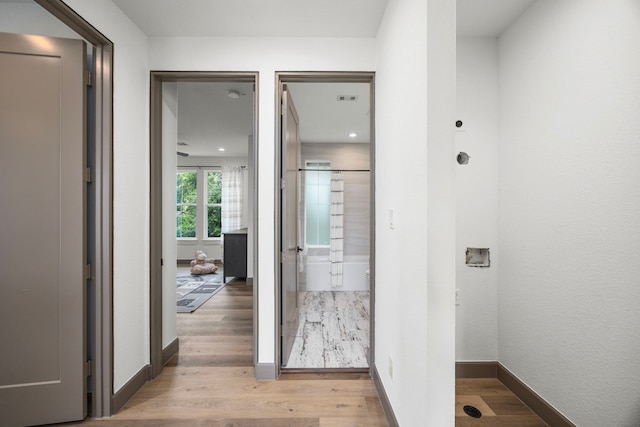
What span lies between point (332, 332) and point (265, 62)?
2669 millimetres

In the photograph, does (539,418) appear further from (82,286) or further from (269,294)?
(82,286)

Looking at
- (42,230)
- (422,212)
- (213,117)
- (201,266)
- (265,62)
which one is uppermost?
(213,117)

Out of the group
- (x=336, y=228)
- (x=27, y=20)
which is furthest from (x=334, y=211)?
(x=27, y=20)

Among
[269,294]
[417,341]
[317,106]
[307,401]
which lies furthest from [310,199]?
[417,341]

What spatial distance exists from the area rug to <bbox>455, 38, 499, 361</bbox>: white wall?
3.26m

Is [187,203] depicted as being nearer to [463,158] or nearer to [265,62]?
[265,62]

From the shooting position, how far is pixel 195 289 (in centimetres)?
467

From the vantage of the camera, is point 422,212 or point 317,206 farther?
point 317,206

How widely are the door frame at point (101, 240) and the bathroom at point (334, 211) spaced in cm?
187

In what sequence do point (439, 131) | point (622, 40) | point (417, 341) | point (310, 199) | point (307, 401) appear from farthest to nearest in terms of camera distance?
point (310, 199) → point (307, 401) → point (622, 40) → point (417, 341) → point (439, 131)

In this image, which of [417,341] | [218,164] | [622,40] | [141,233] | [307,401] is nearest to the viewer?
[417,341]

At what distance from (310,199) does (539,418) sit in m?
3.84

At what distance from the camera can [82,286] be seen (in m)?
1.66

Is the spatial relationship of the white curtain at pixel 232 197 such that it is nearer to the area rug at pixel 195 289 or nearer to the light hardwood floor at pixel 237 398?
the area rug at pixel 195 289
